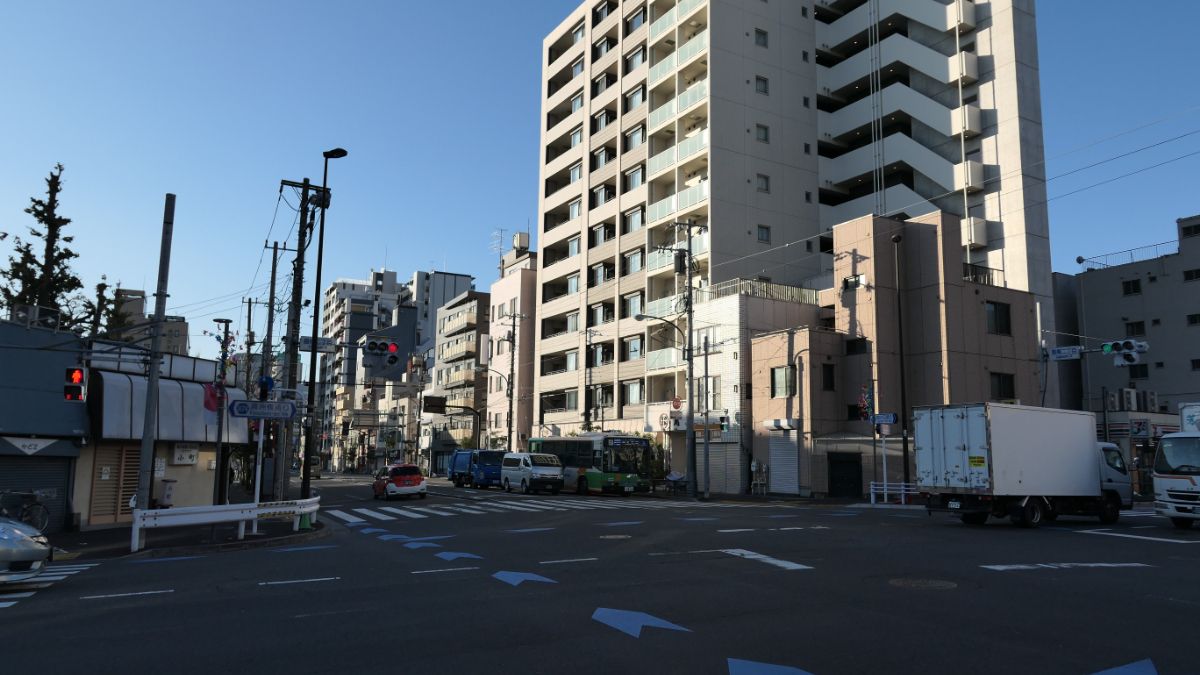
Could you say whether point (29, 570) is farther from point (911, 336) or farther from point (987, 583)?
point (911, 336)

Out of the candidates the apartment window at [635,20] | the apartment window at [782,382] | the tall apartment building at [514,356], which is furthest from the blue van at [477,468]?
the apartment window at [635,20]

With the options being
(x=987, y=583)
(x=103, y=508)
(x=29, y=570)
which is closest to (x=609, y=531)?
(x=987, y=583)

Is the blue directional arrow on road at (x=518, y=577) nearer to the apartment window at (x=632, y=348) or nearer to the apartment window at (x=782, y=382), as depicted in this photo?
the apartment window at (x=782, y=382)

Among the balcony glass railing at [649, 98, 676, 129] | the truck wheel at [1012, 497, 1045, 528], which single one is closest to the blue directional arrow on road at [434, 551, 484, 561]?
the truck wheel at [1012, 497, 1045, 528]

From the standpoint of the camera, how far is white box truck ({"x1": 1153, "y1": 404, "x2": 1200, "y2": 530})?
19594 millimetres

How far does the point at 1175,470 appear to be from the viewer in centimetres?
2005

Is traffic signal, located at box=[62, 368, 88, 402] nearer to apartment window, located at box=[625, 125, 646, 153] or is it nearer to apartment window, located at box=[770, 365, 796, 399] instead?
apartment window, located at box=[770, 365, 796, 399]

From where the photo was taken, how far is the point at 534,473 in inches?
1670

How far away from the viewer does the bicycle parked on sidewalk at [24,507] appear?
18898 mm

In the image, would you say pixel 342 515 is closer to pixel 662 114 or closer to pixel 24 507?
pixel 24 507

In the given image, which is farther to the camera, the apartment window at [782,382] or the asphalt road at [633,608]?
the apartment window at [782,382]

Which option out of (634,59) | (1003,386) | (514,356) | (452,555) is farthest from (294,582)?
(514,356)

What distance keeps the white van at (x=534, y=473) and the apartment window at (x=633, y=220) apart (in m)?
21.2

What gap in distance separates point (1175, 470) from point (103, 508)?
3045 cm
